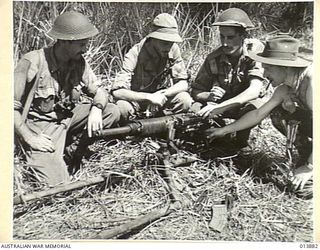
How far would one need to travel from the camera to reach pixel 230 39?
283 centimetres

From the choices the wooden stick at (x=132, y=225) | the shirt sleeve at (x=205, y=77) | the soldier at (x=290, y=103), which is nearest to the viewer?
the wooden stick at (x=132, y=225)

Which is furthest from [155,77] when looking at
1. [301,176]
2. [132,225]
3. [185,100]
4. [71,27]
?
[301,176]

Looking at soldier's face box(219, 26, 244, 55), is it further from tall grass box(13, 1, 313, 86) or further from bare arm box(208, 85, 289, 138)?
bare arm box(208, 85, 289, 138)

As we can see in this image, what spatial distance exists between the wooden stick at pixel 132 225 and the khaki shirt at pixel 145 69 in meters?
0.56

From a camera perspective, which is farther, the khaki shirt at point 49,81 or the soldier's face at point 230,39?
the soldier's face at point 230,39

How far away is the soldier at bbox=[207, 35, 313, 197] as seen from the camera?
9.06ft

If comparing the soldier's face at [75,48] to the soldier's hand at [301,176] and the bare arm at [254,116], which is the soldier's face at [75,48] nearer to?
the bare arm at [254,116]

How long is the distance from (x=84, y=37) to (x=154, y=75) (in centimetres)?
37

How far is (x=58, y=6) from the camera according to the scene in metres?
2.80

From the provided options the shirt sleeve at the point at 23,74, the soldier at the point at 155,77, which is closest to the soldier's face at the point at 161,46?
the soldier at the point at 155,77

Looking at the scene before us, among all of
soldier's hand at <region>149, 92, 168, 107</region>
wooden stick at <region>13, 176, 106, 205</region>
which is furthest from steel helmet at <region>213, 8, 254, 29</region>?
wooden stick at <region>13, 176, 106, 205</region>

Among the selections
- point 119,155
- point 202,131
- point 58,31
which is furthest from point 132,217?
point 58,31

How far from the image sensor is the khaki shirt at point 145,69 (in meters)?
2.82

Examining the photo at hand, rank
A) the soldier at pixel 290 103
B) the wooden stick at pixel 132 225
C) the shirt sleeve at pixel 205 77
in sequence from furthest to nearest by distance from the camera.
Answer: the shirt sleeve at pixel 205 77, the soldier at pixel 290 103, the wooden stick at pixel 132 225
